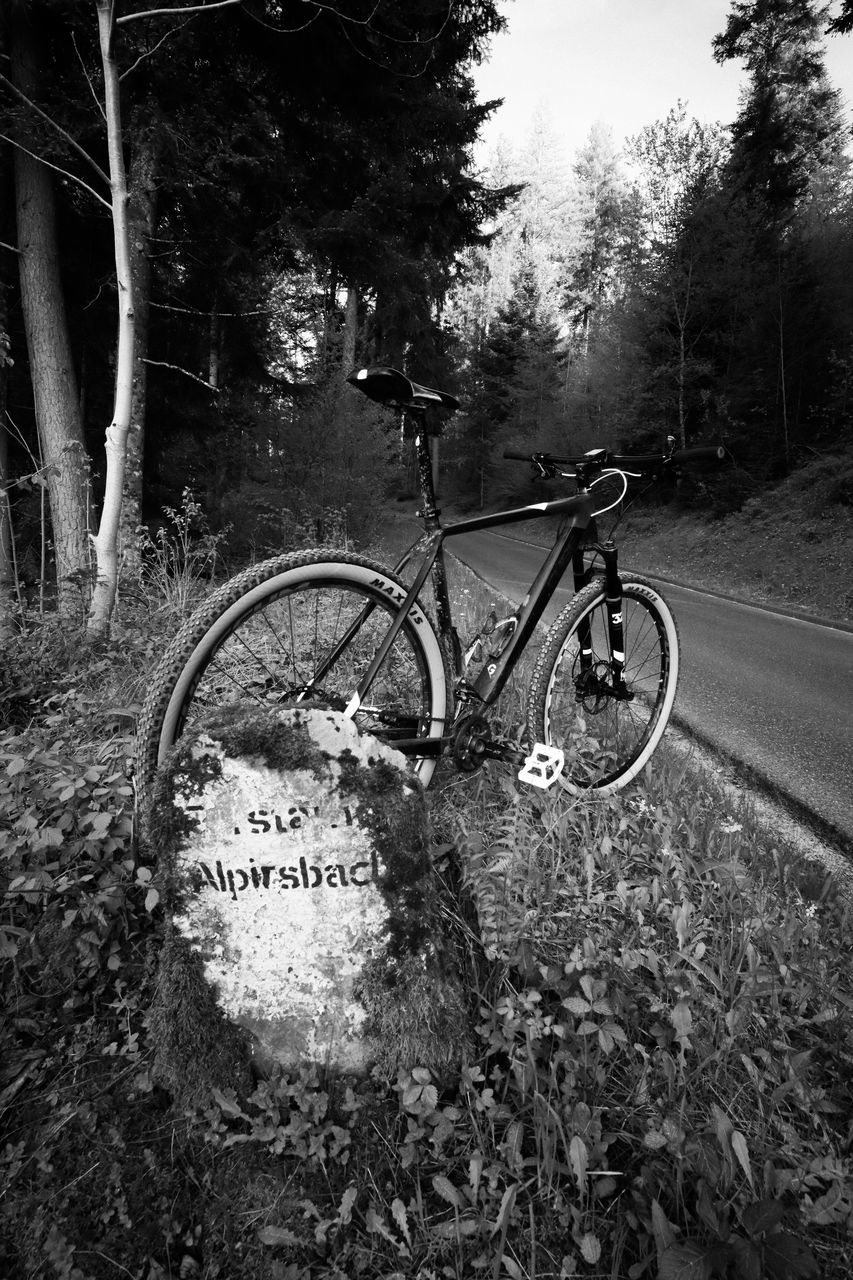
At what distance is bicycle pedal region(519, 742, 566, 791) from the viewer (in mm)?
1957

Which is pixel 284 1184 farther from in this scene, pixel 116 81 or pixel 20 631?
pixel 116 81

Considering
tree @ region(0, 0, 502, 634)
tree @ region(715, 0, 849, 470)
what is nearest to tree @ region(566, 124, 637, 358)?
tree @ region(715, 0, 849, 470)

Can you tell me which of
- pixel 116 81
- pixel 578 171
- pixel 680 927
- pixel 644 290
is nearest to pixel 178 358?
pixel 116 81

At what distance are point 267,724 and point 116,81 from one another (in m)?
4.57

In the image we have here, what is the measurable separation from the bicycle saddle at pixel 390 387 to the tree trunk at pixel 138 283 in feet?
11.4

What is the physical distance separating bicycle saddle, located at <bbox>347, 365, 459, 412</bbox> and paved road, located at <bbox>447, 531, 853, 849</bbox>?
Answer: 241cm

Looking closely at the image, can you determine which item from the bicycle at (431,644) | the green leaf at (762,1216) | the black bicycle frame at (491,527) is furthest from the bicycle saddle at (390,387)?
the green leaf at (762,1216)

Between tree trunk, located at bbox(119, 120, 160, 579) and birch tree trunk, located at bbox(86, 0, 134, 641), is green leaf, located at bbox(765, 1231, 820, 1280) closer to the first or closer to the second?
birch tree trunk, located at bbox(86, 0, 134, 641)

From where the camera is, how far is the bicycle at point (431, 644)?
5.07ft

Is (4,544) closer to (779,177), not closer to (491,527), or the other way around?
(491,527)

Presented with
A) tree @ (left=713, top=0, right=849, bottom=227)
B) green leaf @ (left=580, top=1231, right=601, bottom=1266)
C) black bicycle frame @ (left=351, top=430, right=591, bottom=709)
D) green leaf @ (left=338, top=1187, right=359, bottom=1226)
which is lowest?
green leaf @ (left=338, top=1187, right=359, bottom=1226)

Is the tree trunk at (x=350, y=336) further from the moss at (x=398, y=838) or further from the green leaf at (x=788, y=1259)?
the green leaf at (x=788, y=1259)

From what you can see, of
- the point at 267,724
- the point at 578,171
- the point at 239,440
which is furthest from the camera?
the point at 578,171

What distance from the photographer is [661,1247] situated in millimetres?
975
